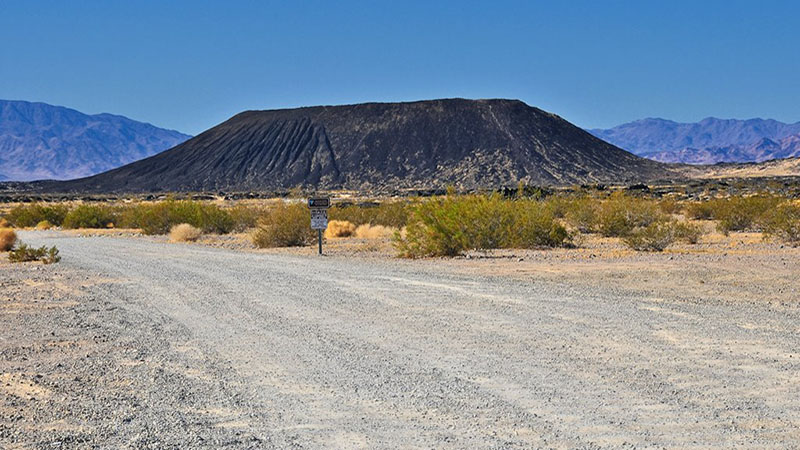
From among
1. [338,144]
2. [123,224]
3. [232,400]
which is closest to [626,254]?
[232,400]

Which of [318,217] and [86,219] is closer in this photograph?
[318,217]

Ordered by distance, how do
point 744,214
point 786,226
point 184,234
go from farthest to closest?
1. point 184,234
2. point 744,214
3. point 786,226

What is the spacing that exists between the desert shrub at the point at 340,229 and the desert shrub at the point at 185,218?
6.55 metres

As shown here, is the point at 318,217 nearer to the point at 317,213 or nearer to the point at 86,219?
the point at 317,213

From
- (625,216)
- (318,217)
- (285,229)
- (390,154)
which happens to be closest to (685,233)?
(625,216)

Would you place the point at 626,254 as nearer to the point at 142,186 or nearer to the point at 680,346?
the point at 680,346

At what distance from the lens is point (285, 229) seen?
3272 centimetres

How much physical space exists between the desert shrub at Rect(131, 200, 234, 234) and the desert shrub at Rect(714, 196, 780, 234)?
71.6ft

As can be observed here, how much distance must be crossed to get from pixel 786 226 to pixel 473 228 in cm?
892

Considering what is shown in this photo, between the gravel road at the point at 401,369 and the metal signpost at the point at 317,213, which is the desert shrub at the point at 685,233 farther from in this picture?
the gravel road at the point at 401,369

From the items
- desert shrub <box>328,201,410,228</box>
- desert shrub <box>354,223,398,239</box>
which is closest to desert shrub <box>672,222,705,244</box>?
desert shrub <box>354,223,398,239</box>

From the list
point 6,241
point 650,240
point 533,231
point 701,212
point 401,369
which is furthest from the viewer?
point 701,212

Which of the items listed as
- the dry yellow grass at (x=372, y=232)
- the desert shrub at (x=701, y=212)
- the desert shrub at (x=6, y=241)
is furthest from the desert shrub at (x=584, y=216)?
the desert shrub at (x=6, y=241)

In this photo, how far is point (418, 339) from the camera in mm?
11062
